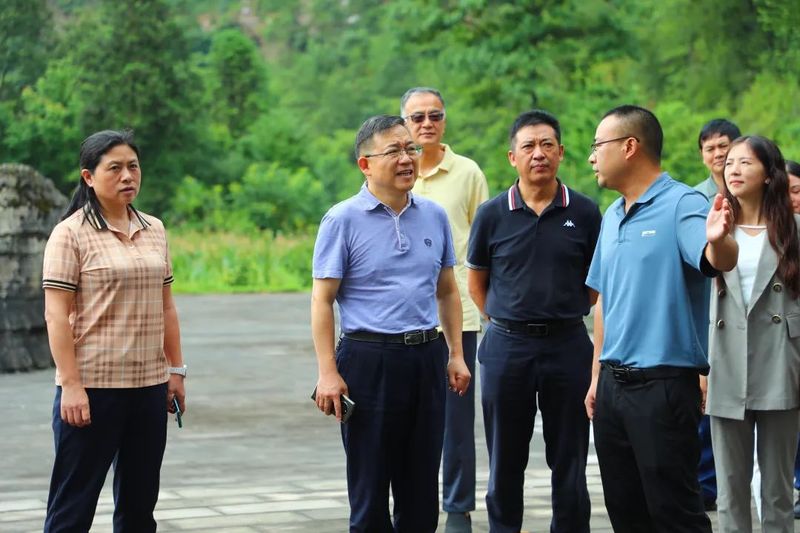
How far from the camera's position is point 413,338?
6.05 metres

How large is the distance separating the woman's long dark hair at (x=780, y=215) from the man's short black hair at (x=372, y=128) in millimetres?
1576

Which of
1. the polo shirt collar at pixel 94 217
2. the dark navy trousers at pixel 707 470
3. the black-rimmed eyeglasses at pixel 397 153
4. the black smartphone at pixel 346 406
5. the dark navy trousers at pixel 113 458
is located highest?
the black-rimmed eyeglasses at pixel 397 153

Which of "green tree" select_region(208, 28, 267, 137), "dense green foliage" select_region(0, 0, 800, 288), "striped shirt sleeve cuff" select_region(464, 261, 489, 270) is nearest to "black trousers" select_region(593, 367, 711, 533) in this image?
"striped shirt sleeve cuff" select_region(464, 261, 489, 270)

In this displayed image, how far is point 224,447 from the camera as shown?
10.2m

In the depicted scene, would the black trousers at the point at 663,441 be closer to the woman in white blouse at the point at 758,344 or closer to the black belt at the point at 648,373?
the black belt at the point at 648,373

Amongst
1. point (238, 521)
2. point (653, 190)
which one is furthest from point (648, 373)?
point (238, 521)

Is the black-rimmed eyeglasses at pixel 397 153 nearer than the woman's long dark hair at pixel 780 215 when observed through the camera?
Yes

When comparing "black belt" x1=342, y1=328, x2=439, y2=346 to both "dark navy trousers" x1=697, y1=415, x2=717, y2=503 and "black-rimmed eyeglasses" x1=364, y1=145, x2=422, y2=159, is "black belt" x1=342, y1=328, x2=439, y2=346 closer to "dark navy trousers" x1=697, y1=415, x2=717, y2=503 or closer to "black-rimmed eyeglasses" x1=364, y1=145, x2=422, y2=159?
"black-rimmed eyeglasses" x1=364, y1=145, x2=422, y2=159

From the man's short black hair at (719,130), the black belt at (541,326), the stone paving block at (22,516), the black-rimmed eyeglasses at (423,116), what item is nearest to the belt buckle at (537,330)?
the black belt at (541,326)

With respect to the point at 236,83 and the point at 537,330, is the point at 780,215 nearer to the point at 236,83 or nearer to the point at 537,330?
the point at 537,330

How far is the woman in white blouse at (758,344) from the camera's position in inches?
256

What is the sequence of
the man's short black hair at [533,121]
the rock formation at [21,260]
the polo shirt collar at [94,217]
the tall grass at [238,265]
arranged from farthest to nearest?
the tall grass at [238,265] → the rock formation at [21,260] → the man's short black hair at [533,121] → the polo shirt collar at [94,217]

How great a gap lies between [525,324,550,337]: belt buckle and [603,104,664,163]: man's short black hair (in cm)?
118

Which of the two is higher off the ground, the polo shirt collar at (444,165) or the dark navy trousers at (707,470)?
the polo shirt collar at (444,165)
